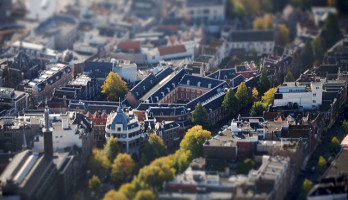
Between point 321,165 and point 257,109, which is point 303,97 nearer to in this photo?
point 257,109

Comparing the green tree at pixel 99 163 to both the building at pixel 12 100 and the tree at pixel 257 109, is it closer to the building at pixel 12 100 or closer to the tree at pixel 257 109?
the building at pixel 12 100

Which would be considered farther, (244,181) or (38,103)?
(38,103)

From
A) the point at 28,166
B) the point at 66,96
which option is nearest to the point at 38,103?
the point at 66,96

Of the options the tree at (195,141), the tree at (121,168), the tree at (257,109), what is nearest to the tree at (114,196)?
the tree at (121,168)

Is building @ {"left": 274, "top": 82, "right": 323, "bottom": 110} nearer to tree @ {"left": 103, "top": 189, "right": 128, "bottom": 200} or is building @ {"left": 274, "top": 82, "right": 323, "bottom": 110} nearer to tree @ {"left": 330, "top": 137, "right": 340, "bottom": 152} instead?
tree @ {"left": 330, "top": 137, "right": 340, "bottom": 152}

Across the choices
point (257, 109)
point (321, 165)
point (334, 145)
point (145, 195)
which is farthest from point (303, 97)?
point (145, 195)

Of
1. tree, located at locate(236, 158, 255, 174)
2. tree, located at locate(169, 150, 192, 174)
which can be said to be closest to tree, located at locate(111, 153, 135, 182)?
tree, located at locate(169, 150, 192, 174)

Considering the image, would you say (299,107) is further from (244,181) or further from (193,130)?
(244,181)
